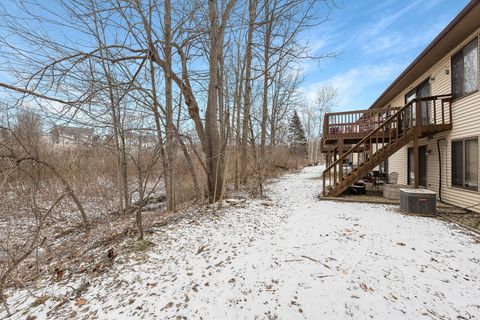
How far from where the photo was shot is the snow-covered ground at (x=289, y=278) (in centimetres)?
207

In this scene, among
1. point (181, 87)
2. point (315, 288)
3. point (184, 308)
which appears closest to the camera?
point (184, 308)

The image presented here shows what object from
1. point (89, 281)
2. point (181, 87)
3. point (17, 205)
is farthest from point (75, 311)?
point (181, 87)

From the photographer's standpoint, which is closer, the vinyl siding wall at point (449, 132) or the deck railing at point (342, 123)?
the vinyl siding wall at point (449, 132)

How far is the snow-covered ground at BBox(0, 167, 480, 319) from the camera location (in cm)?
207

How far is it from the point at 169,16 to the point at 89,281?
19.3 ft

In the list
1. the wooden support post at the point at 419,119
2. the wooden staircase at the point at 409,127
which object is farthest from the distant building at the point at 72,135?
the wooden support post at the point at 419,119

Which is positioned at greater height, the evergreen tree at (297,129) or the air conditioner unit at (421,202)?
the evergreen tree at (297,129)

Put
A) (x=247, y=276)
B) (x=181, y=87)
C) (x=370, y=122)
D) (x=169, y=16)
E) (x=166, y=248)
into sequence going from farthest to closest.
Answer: (x=370, y=122) → (x=181, y=87) → (x=169, y=16) → (x=166, y=248) → (x=247, y=276)

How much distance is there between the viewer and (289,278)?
252 cm

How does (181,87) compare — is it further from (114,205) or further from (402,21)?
(402,21)

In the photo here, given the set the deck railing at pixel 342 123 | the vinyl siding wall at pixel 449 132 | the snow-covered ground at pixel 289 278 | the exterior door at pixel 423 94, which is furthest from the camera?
the deck railing at pixel 342 123

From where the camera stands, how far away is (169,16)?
17.2 feet

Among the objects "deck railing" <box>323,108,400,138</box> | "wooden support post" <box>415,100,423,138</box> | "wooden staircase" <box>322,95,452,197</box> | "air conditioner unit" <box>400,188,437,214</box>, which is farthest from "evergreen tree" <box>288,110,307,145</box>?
"air conditioner unit" <box>400,188,437,214</box>

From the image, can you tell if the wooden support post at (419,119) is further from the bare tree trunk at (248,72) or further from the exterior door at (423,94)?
the bare tree trunk at (248,72)
